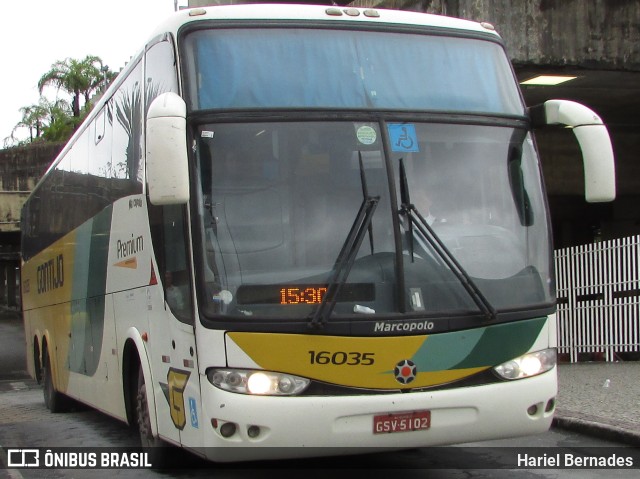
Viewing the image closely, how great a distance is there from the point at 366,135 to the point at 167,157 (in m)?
1.40

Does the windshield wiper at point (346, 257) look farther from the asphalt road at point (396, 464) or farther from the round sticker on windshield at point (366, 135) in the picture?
the asphalt road at point (396, 464)

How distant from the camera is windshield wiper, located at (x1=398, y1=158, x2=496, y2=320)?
616cm

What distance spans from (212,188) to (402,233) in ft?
4.16

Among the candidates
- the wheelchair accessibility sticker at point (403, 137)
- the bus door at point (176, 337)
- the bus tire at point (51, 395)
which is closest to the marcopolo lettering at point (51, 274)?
the bus tire at point (51, 395)

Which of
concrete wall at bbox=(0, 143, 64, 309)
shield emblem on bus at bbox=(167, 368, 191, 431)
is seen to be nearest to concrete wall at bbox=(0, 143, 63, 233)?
concrete wall at bbox=(0, 143, 64, 309)

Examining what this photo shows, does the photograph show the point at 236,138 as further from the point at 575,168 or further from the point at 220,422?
the point at 575,168

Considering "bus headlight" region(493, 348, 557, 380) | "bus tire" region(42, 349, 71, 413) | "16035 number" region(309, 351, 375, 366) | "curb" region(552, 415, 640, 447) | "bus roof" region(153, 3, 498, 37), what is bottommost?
"bus tire" region(42, 349, 71, 413)

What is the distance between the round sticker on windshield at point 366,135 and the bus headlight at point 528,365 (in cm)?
171

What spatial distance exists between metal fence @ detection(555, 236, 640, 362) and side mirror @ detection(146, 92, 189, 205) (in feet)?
32.9

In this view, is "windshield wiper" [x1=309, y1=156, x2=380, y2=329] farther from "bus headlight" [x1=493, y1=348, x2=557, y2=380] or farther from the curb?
the curb

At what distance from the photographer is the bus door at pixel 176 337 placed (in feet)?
20.5

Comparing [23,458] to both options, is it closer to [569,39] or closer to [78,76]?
[569,39]

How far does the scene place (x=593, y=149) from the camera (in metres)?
6.65

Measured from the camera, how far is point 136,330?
7.88m
